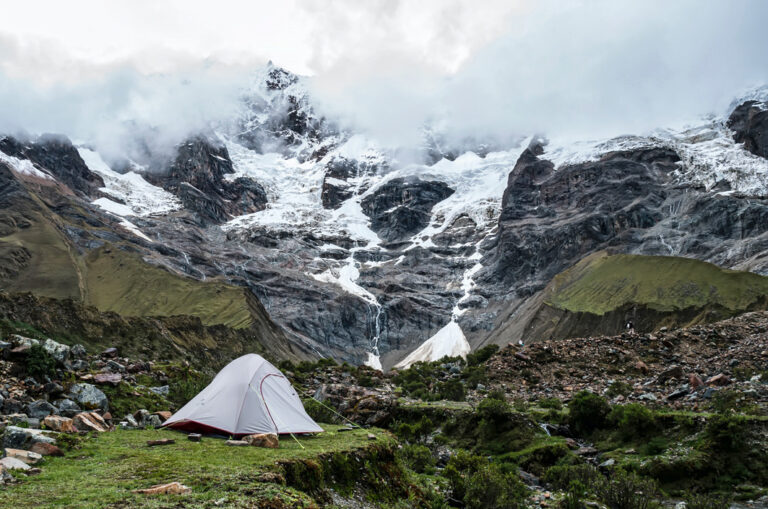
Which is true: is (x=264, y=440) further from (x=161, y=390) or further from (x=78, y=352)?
(x=78, y=352)

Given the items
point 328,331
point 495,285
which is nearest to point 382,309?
point 328,331

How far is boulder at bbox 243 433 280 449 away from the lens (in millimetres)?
12516

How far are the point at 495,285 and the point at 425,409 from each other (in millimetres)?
177411

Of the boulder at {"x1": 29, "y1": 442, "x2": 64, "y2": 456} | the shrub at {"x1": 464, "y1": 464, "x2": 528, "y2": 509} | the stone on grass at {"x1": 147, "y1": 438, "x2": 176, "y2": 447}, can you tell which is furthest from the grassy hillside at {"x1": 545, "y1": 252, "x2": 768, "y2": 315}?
the boulder at {"x1": 29, "y1": 442, "x2": 64, "y2": 456}

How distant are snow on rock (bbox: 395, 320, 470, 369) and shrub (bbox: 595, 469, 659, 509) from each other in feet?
460

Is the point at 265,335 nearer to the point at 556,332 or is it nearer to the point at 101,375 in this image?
the point at 556,332

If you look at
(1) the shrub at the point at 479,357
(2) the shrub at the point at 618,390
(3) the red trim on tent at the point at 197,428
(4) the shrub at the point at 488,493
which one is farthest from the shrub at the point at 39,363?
(1) the shrub at the point at 479,357

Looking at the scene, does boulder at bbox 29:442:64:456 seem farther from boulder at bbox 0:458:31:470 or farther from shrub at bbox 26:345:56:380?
shrub at bbox 26:345:56:380

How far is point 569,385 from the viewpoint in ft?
99.0

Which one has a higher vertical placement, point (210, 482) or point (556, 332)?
point (556, 332)

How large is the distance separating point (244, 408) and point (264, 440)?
7.43 feet

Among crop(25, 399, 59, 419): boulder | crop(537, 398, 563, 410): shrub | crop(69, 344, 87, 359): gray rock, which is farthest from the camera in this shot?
crop(537, 398, 563, 410): shrub

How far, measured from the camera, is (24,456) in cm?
932

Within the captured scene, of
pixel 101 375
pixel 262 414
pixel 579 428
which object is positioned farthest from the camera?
pixel 579 428
